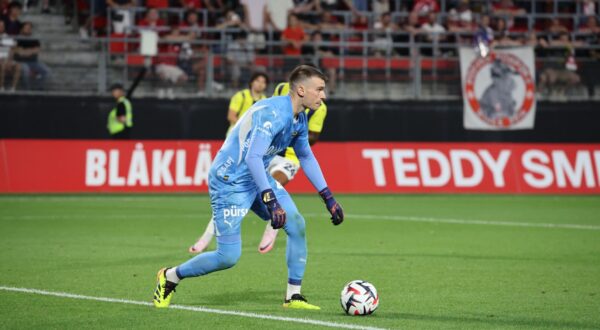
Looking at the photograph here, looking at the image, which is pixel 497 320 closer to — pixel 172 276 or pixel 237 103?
pixel 172 276

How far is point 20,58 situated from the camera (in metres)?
25.1

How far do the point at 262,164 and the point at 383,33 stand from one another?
778 inches

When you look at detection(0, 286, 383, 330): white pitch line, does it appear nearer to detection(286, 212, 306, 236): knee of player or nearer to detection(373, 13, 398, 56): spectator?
detection(286, 212, 306, 236): knee of player

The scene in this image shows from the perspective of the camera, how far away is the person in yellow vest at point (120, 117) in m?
25.0

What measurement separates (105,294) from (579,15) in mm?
22493

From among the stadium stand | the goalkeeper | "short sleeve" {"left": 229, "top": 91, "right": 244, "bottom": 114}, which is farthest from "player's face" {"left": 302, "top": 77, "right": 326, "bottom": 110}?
the stadium stand

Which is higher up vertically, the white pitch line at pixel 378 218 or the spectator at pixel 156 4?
the spectator at pixel 156 4

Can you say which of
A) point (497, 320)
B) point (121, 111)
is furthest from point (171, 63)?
point (497, 320)

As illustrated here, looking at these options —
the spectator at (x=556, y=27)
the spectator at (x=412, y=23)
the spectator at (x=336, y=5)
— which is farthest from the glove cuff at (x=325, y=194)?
the spectator at (x=556, y=27)

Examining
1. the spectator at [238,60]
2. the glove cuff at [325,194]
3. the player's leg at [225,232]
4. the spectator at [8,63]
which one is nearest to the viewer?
the player's leg at [225,232]

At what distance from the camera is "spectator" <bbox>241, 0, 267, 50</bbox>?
27.2 metres

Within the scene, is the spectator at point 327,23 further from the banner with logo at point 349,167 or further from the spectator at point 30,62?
the spectator at point 30,62

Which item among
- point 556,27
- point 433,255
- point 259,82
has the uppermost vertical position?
point 556,27

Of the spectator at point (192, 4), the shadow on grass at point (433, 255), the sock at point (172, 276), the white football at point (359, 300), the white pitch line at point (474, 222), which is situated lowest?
the white pitch line at point (474, 222)
